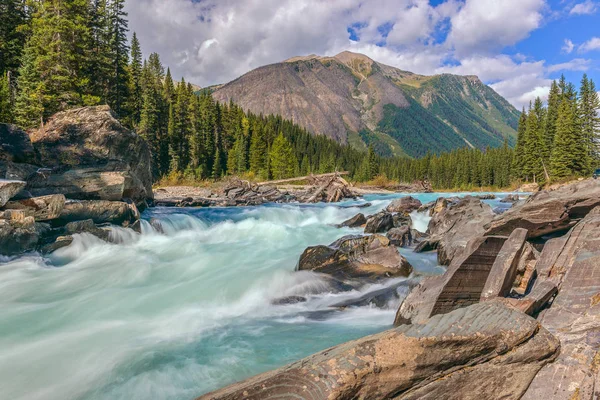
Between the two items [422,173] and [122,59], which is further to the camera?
[422,173]

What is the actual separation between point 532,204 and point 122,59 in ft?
146

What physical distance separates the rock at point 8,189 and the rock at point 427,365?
507 inches

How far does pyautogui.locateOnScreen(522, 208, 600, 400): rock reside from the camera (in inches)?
112

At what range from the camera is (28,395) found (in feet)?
15.9

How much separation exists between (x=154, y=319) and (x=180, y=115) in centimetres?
5991

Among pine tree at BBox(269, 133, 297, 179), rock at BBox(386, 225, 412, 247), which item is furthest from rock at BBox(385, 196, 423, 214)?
pine tree at BBox(269, 133, 297, 179)

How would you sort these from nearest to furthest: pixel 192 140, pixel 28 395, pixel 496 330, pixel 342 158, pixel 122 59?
pixel 496 330 < pixel 28 395 < pixel 122 59 < pixel 192 140 < pixel 342 158

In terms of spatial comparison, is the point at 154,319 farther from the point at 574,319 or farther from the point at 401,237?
the point at 401,237

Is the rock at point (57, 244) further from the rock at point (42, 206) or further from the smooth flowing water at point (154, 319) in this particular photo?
the rock at point (42, 206)

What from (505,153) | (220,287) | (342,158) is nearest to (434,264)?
Answer: (220,287)

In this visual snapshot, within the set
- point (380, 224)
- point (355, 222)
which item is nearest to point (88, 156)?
point (355, 222)

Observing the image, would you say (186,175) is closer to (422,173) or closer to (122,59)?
(122,59)

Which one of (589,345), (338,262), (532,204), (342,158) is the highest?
(342,158)

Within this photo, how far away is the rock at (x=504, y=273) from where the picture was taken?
5160 mm
